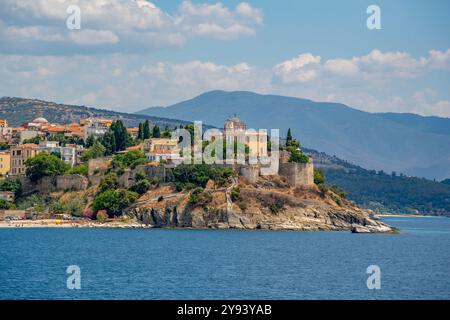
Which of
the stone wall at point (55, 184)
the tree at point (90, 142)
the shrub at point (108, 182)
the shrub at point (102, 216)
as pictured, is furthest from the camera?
the tree at point (90, 142)

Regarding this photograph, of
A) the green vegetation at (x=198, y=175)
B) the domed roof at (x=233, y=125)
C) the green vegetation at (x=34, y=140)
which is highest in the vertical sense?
the domed roof at (x=233, y=125)

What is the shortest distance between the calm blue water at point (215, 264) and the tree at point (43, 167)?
486 inches

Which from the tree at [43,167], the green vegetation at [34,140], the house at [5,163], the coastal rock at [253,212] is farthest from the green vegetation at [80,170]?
the green vegetation at [34,140]

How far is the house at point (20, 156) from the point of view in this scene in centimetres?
9181

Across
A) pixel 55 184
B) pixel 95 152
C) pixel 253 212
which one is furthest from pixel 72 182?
pixel 253 212

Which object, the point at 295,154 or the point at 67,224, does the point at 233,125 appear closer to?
the point at 295,154

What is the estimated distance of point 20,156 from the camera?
92250 millimetres

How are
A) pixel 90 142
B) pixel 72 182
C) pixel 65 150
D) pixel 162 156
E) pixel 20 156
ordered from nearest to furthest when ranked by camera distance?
pixel 72 182
pixel 162 156
pixel 65 150
pixel 20 156
pixel 90 142

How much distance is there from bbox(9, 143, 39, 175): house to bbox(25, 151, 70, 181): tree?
5.76 metres

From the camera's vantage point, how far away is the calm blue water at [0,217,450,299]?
3672 centimetres

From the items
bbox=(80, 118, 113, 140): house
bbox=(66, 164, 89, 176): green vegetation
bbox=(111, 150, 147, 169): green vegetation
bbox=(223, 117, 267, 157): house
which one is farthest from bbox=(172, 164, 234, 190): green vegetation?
bbox=(80, 118, 113, 140): house

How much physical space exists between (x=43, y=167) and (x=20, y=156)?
849cm

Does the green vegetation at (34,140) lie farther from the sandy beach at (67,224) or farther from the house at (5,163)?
the sandy beach at (67,224)
